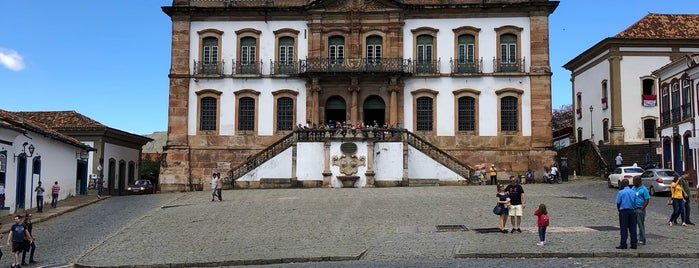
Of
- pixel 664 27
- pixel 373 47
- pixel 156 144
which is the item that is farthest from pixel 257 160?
pixel 156 144

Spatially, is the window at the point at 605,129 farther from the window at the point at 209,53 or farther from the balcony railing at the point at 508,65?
the window at the point at 209,53

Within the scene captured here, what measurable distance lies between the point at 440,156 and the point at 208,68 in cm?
1378

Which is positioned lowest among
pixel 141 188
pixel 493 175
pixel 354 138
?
pixel 141 188

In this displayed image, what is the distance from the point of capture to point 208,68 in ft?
127

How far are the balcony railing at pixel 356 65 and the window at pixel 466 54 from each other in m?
2.80

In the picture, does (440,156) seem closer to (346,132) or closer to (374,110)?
(346,132)

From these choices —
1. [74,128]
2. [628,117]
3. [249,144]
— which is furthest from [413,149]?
[74,128]

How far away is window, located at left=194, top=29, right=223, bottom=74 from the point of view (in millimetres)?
38719

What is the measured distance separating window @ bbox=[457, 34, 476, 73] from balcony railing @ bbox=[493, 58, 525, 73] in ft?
3.93

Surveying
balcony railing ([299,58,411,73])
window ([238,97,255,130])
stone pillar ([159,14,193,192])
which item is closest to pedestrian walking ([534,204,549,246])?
balcony railing ([299,58,411,73])

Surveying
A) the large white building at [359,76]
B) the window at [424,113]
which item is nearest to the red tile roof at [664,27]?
the large white building at [359,76]

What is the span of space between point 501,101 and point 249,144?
537 inches

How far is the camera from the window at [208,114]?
38594 millimetres

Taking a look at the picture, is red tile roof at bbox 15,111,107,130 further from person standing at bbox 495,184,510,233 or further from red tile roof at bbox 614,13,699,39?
red tile roof at bbox 614,13,699,39
